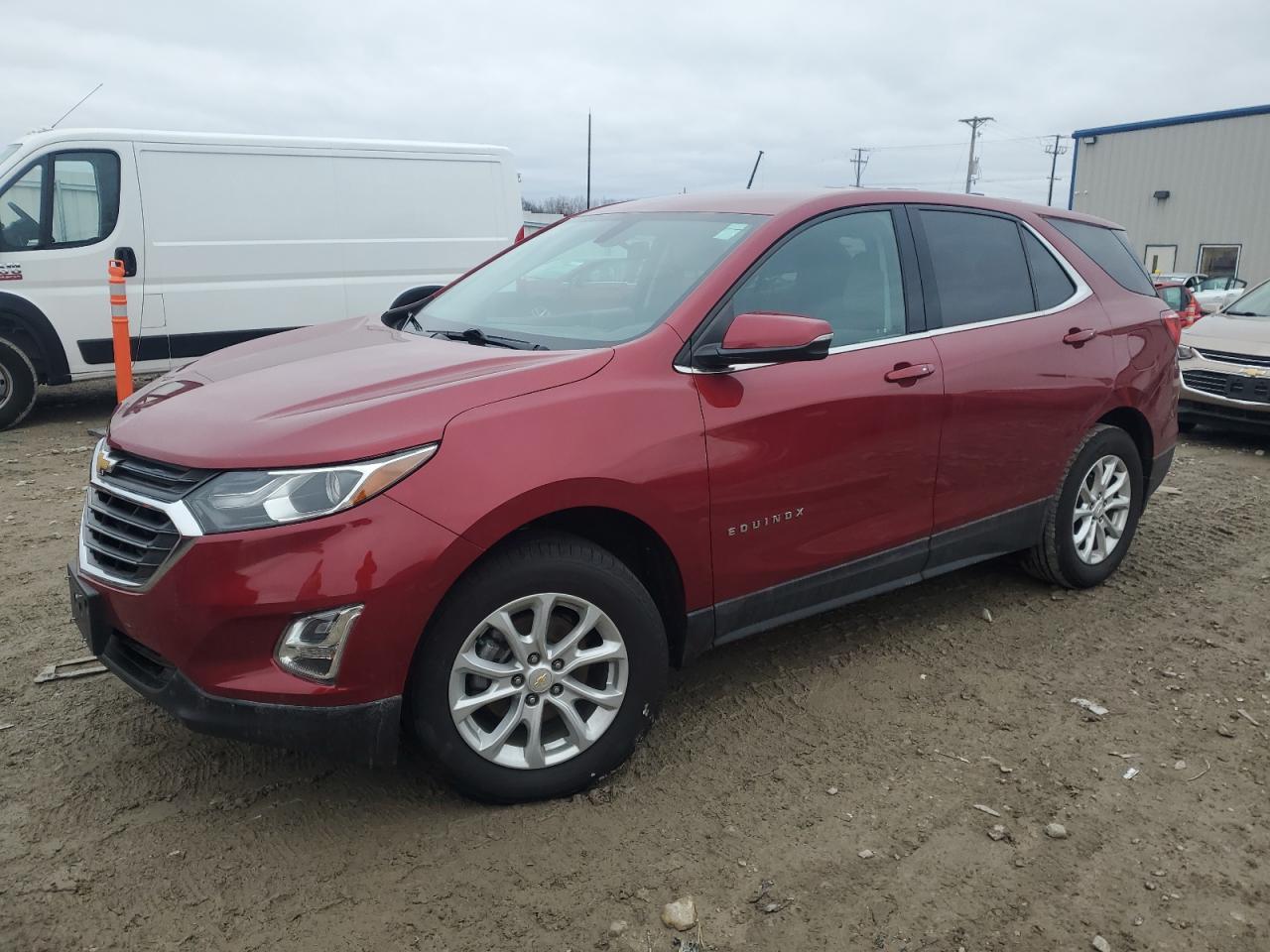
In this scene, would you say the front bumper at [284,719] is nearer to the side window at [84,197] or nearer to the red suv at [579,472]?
the red suv at [579,472]

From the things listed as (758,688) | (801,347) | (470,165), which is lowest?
(758,688)

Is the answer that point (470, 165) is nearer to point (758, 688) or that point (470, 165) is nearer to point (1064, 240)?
point (1064, 240)

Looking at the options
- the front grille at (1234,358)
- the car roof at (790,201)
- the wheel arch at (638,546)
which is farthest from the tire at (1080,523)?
the front grille at (1234,358)

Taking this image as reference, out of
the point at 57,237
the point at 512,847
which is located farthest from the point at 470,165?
the point at 512,847

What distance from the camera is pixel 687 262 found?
3330mm

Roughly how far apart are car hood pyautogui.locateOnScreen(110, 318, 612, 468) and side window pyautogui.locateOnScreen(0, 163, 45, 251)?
5.97m

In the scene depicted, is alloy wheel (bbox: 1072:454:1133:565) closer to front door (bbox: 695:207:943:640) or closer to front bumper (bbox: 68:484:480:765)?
front door (bbox: 695:207:943:640)

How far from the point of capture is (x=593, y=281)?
11.6ft

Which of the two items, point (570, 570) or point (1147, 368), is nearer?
point (570, 570)

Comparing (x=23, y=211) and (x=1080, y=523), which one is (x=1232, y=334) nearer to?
(x=1080, y=523)

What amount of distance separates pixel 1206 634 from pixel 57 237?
847 centimetres

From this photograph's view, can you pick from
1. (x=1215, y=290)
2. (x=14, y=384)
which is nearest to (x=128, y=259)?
(x=14, y=384)

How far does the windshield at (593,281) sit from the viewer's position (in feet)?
10.5

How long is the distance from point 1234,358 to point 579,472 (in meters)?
7.51
